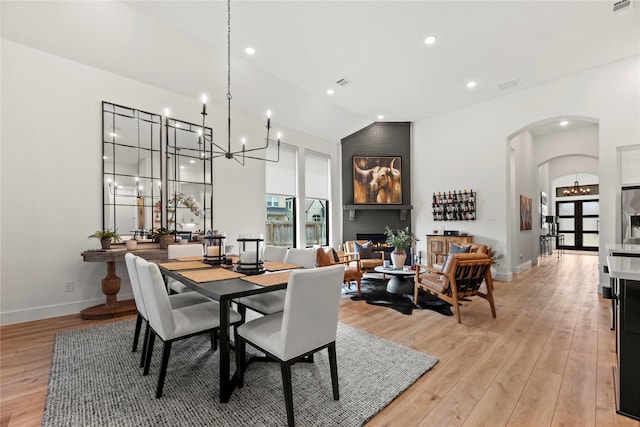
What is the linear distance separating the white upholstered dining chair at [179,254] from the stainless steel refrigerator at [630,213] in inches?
245


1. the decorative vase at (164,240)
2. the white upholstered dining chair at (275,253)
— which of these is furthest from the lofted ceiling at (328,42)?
the white upholstered dining chair at (275,253)

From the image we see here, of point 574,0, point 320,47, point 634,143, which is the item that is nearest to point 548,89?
point 634,143

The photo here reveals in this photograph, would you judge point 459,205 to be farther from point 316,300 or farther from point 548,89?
point 316,300

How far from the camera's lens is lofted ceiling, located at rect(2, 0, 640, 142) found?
132 inches

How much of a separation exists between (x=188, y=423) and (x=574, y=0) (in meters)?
5.64

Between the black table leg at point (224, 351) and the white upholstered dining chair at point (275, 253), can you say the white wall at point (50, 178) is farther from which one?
the black table leg at point (224, 351)

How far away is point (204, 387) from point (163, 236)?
266 cm

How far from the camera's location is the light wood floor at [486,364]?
175 centimetres

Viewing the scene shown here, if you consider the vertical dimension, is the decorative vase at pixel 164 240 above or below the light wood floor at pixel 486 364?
above

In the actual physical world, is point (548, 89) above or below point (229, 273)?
above

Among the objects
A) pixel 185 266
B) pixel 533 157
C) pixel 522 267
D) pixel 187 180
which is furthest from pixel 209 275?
pixel 533 157

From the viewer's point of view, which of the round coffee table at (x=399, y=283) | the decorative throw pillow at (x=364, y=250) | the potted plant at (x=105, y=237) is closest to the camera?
the potted plant at (x=105, y=237)

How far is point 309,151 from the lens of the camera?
271 inches

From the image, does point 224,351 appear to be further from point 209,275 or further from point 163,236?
point 163,236
